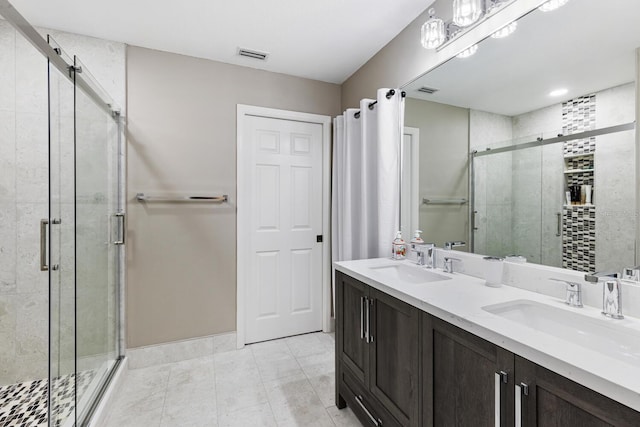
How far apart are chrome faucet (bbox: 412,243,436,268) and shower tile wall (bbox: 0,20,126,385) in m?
2.08

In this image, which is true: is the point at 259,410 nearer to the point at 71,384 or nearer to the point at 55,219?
the point at 71,384

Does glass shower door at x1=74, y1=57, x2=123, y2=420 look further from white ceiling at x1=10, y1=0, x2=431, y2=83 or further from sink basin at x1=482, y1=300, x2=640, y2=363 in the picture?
sink basin at x1=482, y1=300, x2=640, y2=363

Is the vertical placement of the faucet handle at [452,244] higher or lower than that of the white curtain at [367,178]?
lower

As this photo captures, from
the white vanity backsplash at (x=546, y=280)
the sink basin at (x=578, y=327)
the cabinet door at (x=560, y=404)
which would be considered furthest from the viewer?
the white vanity backsplash at (x=546, y=280)

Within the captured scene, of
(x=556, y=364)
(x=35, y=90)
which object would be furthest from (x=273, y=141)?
(x=556, y=364)

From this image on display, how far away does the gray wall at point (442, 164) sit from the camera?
5.65 feet

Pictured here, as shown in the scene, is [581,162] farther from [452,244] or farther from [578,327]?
[452,244]

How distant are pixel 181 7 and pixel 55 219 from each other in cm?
141

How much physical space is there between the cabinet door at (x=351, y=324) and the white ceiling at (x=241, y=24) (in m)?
1.64

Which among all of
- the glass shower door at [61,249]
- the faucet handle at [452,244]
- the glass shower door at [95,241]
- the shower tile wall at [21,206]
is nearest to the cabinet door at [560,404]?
the faucet handle at [452,244]

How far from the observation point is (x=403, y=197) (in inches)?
85.3

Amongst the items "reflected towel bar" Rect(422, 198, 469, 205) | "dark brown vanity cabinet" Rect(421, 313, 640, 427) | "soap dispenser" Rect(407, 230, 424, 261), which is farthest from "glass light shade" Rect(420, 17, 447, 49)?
"dark brown vanity cabinet" Rect(421, 313, 640, 427)

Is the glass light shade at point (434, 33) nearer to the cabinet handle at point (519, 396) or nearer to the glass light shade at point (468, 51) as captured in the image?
the glass light shade at point (468, 51)

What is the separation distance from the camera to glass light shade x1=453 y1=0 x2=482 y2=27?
1.45 m
